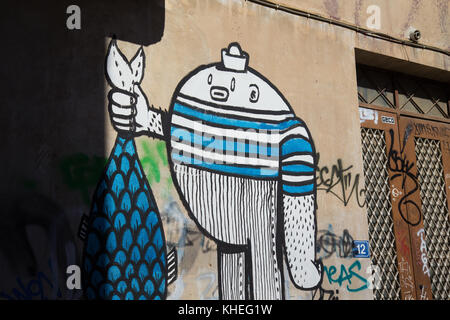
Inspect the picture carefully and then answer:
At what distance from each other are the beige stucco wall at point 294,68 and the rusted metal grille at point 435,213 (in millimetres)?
1303

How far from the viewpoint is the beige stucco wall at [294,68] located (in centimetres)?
578

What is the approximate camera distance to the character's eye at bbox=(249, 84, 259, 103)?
645cm

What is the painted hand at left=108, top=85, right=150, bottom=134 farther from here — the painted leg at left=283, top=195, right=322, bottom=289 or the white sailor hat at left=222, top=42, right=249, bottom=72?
the painted leg at left=283, top=195, right=322, bottom=289

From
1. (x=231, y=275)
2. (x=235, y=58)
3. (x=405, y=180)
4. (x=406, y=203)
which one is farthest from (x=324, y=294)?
(x=235, y=58)

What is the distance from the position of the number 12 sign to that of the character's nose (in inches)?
88.9

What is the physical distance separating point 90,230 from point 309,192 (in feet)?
8.32

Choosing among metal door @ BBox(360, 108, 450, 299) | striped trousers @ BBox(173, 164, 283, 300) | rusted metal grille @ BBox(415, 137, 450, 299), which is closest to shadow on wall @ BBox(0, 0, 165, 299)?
→ striped trousers @ BBox(173, 164, 283, 300)

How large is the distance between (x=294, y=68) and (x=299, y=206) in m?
1.55

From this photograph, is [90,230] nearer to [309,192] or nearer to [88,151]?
[88,151]

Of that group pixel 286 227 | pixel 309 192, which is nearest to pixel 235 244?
pixel 286 227

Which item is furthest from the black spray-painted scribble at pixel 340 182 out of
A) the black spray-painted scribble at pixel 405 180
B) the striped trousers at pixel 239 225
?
the black spray-painted scribble at pixel 405 180

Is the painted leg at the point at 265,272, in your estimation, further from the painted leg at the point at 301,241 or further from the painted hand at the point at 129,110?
A: the painted hand at the point at 129,110

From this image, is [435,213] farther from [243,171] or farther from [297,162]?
[243,171]

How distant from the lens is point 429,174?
27.3 feet
